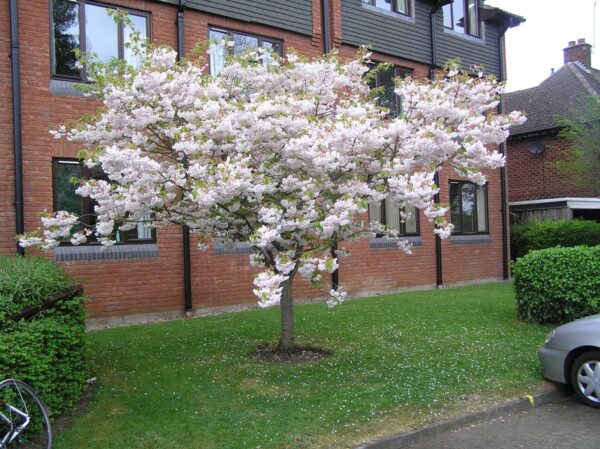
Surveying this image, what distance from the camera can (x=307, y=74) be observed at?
6.95 m

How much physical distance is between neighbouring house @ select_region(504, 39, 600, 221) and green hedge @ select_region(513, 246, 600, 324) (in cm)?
976

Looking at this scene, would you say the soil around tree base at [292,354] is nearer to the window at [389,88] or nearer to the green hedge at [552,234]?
Answer: the window at [389,88]

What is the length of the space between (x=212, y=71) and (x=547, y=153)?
14039 millimetres

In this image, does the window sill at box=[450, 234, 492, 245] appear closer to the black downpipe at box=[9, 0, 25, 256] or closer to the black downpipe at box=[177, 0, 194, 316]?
the black downpipe at box=[177, 0, 194, 316]

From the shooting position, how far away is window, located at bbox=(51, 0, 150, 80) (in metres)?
10.1

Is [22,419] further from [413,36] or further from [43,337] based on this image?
[413,36]

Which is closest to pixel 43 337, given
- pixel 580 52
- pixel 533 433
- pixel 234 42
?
pixel 533 433

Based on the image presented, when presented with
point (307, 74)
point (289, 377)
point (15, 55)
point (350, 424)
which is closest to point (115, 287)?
point (15, 55)

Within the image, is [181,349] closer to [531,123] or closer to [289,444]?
[289,444]

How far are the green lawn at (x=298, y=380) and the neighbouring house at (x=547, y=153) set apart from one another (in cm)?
999

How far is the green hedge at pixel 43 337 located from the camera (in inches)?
193

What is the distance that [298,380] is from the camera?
660 cm

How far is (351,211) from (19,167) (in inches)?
243

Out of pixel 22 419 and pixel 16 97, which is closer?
pixel 22 419
